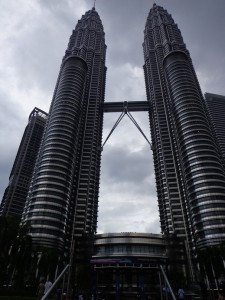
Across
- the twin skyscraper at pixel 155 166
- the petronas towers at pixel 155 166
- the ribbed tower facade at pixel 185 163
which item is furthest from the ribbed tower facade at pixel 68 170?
the ribbed tower facade at pixel 185 163

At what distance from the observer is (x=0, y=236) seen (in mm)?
53250

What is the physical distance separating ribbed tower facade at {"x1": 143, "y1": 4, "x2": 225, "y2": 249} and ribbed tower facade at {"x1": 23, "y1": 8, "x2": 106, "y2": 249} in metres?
39.2

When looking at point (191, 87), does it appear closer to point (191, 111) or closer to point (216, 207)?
point (191, 111)

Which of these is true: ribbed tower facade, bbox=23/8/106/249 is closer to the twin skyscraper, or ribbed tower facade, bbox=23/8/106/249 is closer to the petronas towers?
the twin skyscraper

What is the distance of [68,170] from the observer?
132 metres

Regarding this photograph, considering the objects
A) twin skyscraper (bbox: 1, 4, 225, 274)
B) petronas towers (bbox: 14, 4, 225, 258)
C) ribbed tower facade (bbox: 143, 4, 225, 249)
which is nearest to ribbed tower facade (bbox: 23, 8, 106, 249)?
twin skyscraper (bbox: 1, 4, 225, 274)

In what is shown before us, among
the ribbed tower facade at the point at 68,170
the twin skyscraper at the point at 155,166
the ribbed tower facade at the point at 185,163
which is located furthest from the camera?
the ribbed tower facade at the point at 68,170

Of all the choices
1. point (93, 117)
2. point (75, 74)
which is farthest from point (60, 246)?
point (75, 74)

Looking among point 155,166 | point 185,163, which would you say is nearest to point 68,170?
point 155,166

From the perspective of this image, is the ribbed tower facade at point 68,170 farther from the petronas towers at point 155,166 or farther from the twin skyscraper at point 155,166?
the petronas towers at point 155,166

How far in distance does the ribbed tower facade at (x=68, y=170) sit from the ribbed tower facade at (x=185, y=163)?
1545 inches

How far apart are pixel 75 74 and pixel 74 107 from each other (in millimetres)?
27512

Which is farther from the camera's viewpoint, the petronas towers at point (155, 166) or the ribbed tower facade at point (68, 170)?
the ribbed tower facade at point (68, 170)

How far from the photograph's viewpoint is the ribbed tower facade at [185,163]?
367ft
